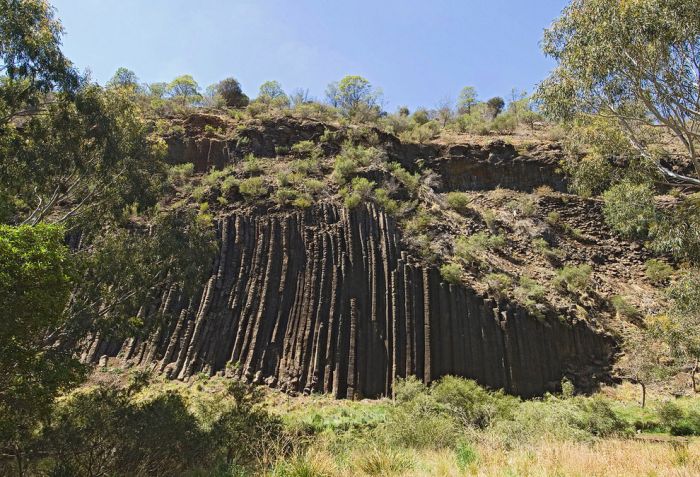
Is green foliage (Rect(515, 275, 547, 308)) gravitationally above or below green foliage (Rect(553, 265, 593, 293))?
below

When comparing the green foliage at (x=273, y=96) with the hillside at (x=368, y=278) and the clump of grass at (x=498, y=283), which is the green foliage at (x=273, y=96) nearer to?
the hillside at (x=368, y=278)

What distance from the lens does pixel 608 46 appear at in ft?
41.8

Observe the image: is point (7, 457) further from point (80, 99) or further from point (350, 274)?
point (350, 274)

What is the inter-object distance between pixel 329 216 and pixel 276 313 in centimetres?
676

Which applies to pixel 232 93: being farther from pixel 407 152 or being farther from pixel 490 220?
pixel 490 220

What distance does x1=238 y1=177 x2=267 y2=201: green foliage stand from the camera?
2845cm

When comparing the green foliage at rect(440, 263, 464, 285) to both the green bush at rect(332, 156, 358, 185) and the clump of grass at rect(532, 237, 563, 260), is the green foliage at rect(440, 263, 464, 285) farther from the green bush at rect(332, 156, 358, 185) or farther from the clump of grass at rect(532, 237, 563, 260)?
the clump of grass at rect(532, 237, 563, 260)

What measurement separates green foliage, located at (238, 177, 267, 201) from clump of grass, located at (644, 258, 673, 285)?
24.9 meters

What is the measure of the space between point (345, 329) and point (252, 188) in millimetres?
11463

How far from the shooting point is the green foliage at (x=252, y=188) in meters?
28.5

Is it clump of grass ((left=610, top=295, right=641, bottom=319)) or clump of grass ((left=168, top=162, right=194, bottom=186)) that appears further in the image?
clump of grass ((left=168, top=162, right=194, bottom=186))

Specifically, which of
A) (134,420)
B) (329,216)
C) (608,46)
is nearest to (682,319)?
(608,46)

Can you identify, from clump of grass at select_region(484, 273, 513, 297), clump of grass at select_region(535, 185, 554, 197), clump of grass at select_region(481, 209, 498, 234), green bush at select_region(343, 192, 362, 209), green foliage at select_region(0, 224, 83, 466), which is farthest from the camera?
clump of grass at select_region(535, 185, 554, 197)

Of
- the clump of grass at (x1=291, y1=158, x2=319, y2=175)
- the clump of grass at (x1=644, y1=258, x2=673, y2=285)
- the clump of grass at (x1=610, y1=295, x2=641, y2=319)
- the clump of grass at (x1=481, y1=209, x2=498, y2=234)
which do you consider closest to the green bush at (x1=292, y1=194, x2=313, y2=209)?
the clump of grass at (x1=291, y1=158, x2=319, y2=175)
